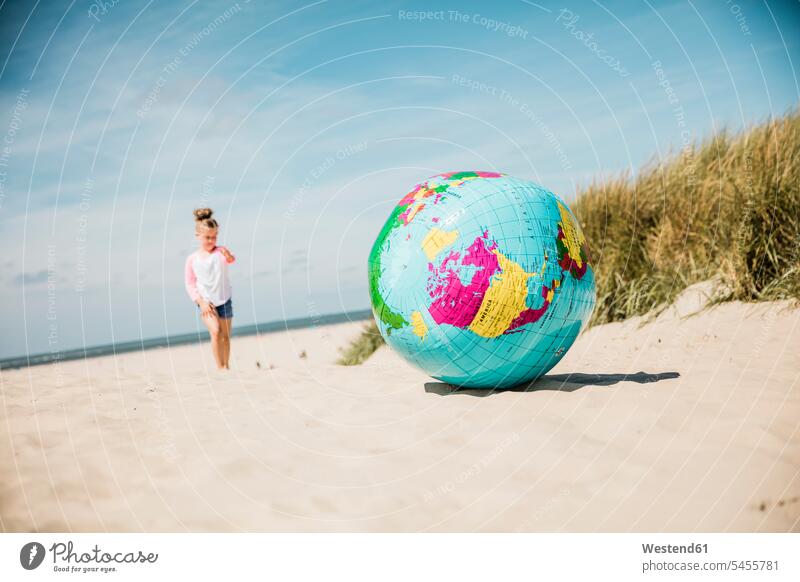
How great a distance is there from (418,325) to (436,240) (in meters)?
0.73

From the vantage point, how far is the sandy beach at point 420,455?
3.28 meters

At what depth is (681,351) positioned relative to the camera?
7.00 meters

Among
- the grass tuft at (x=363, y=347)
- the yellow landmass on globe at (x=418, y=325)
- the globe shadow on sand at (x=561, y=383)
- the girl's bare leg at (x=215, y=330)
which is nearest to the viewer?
the yellow landmass on globe at (x=418, y=325)

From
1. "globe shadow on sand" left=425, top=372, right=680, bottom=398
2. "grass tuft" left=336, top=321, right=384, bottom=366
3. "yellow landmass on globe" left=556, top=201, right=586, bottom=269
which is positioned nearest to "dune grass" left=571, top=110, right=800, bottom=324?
"globe shadow on sand" left=425, top=372, right=680, bottom=398

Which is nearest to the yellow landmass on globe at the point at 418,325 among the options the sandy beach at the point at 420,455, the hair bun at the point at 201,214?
the sandy beach at the point at 420,455

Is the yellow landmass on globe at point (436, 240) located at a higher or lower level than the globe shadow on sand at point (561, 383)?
higher

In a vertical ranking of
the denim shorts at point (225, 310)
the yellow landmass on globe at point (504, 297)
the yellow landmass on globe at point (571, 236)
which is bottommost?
the denim shorts at point (225, 310)

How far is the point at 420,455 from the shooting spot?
12.9 ft

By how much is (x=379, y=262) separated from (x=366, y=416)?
1341 mm

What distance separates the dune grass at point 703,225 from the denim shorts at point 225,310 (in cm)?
446

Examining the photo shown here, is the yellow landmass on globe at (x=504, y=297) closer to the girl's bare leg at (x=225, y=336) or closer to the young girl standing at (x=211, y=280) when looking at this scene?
the young girl standing at (x=211, y=280)

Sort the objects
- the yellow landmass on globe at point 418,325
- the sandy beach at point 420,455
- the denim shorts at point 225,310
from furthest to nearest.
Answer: the denim shorts at point 225,310 < the yellow landmass on globe at point 418,325 < the sandy beach at point 420,455

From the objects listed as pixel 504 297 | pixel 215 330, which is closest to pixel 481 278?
pixel 504 297
